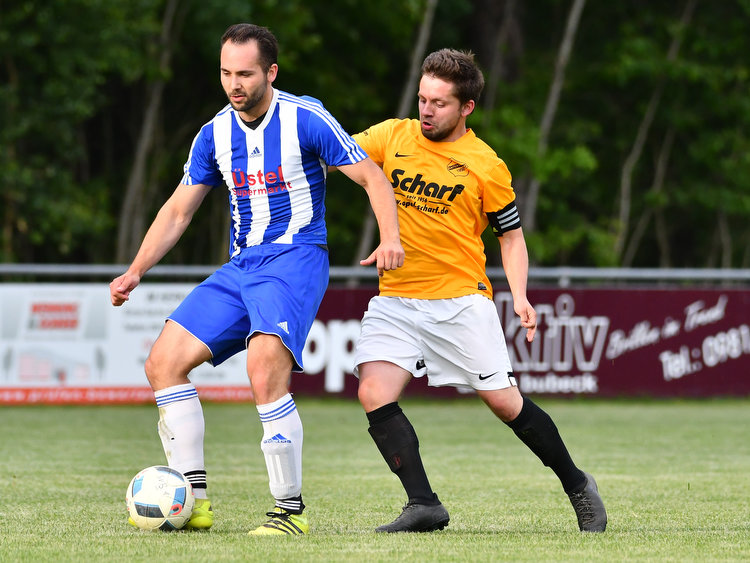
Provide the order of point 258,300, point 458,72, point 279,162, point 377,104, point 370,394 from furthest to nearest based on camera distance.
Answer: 1. point 377,104
2. point 370,394
3. point 458,72
4. point 279,162
5. point 258,300

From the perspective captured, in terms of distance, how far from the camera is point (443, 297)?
5.89m

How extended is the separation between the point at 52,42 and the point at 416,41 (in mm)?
8232

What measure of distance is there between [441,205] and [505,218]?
1.03 feet

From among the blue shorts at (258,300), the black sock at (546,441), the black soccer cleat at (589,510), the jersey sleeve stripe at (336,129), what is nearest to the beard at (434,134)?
the jersey sleeve stripe at (336,129)

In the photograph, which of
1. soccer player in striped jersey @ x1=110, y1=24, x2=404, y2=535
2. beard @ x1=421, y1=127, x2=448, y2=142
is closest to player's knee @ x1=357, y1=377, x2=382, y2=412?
soccer player in striped jersey @ x1=110, y1=24, x2=404, y2=535

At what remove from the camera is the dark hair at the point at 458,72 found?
18.8ft

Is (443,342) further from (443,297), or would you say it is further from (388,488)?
(388,488)

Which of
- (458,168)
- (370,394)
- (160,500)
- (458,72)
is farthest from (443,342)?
(160,500)

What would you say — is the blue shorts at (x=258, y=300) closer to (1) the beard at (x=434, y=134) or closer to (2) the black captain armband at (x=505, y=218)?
(1) the beard at (x=434, y=134)

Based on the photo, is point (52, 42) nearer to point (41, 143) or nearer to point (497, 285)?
point (41, 143)

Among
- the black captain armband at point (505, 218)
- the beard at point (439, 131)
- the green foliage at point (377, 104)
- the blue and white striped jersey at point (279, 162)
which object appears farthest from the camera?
the green foliage at point (377, 104)

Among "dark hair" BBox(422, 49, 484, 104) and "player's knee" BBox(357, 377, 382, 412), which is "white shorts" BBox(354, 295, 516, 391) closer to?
"player's knee" BBox(357, 377, 382, 412)

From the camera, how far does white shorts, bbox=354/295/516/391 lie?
5.84 metres

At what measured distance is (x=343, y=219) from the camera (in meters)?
26.5
